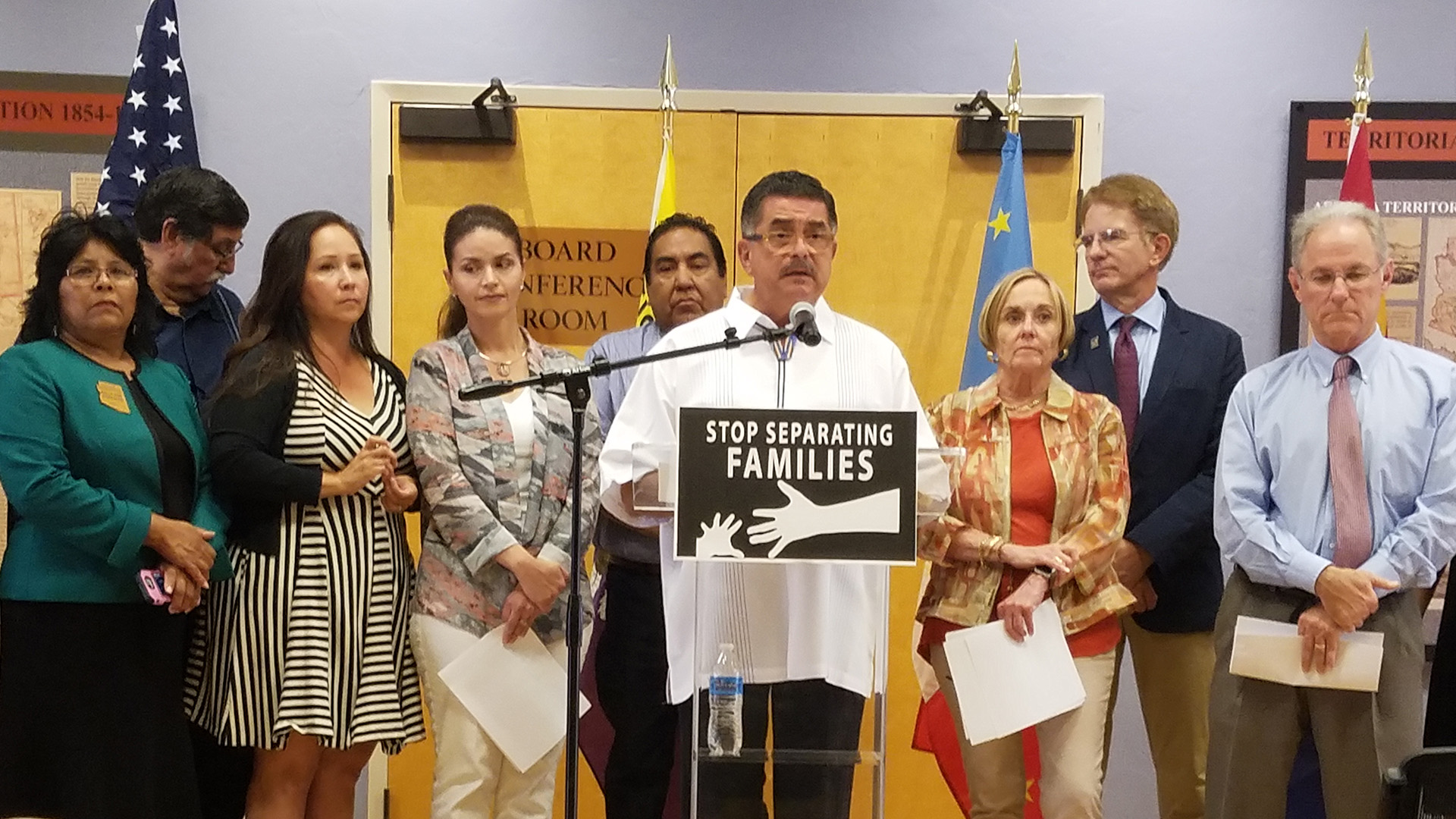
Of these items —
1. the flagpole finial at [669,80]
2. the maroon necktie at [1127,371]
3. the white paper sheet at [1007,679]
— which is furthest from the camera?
the flagpole finial at [669,80]

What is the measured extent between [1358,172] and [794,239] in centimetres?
215

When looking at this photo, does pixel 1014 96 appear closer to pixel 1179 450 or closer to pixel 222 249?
pixel 1179 450

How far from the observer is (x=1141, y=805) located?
4.58 meters

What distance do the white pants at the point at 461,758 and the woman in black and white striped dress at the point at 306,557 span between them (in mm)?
76

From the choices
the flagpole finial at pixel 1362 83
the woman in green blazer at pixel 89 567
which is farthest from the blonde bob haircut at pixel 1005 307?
the woman in green blazer at pixel 89 567

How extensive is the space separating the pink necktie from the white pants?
5.64ft

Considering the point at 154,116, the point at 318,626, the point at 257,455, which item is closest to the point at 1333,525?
the point at 318,626

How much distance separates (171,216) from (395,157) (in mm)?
1355

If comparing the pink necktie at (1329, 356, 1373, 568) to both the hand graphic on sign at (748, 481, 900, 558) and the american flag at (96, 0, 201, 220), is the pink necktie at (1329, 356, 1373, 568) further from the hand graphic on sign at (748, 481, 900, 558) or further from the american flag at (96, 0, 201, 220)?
the american flag at (96, 0, 201, 220)

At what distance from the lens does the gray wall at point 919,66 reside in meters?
4.54

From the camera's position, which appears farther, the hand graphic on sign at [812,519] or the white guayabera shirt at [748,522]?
the white guayabera shirt at [748,522]

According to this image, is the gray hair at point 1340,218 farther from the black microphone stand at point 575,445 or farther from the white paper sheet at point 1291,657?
the black microphone stand at point 575,445

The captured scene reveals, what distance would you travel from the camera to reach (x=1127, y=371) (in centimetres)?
344

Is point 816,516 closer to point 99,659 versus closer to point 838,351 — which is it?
point 838,351
